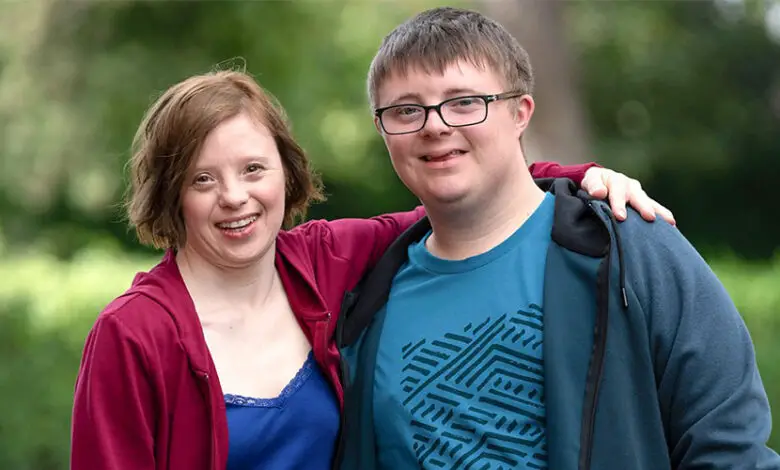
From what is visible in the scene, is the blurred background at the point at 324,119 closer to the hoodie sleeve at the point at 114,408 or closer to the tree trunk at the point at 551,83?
the tree trunk at the point at 551,83

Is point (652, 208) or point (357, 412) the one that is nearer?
point (652, 208)

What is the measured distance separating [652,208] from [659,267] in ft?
0.68

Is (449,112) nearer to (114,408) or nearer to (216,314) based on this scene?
(216,314)

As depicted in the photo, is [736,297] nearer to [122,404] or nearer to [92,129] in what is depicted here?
[122,404]

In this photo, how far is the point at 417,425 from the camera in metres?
2.63

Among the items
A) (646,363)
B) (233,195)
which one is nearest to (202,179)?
(233,195)

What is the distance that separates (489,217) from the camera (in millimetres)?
2770

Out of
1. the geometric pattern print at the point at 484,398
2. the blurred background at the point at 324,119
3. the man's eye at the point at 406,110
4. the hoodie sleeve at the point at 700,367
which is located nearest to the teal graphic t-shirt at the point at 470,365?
the geometric pattern print at the point at 484,398

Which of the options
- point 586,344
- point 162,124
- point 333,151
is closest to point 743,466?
point 586,344

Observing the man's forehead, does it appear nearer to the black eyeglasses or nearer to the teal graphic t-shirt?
the black eyeglasses

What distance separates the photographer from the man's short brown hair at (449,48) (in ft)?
8.91

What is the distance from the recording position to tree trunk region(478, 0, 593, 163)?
8.55 meters

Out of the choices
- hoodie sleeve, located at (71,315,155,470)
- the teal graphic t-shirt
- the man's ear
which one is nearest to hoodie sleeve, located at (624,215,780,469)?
the teal graphic t-shirt

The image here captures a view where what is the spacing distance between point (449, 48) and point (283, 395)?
1001 mm
